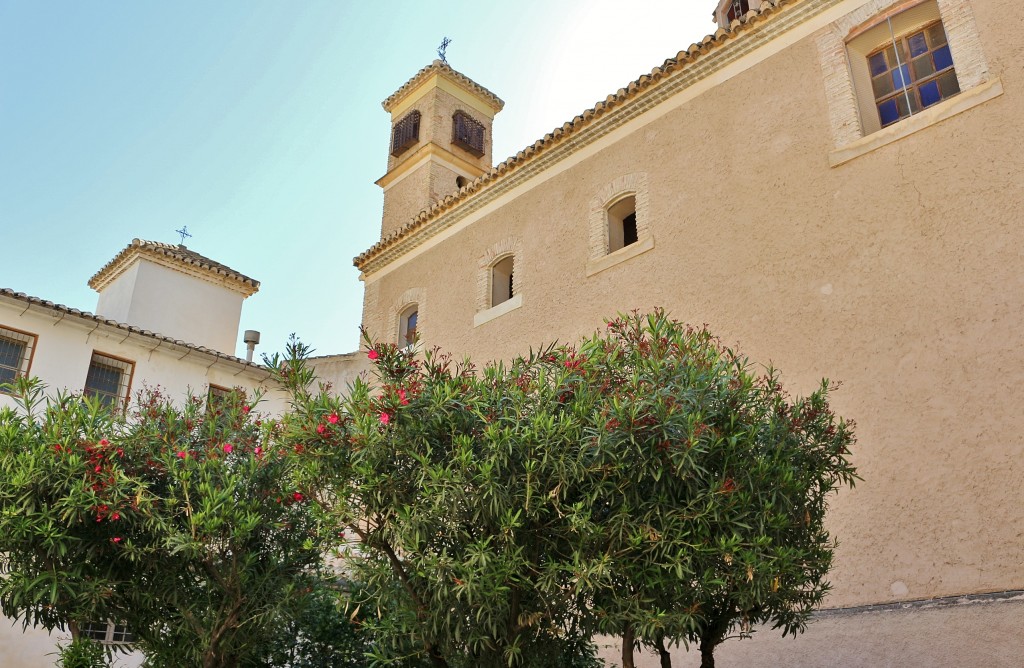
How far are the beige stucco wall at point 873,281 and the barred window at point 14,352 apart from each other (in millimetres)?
8856

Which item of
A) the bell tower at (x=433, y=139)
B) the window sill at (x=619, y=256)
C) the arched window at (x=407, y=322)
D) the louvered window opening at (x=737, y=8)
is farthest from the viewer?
the bell tower at (x=433, y=139)

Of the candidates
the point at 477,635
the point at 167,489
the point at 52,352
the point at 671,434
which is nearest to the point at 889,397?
the point at 671,434

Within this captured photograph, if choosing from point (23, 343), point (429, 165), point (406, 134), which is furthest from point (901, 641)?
point (406, 134)

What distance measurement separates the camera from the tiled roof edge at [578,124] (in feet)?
37.2

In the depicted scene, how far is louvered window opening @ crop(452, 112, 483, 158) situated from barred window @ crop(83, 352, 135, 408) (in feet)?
27.2

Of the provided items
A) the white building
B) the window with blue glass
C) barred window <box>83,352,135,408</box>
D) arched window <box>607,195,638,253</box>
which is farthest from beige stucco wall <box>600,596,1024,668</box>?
barred window <box>83,352,135,408</box>

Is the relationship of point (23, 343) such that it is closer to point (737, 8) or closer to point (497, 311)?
point (497, 311)

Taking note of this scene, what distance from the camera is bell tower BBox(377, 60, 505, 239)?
58.6ft

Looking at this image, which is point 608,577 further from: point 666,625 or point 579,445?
point 579,445

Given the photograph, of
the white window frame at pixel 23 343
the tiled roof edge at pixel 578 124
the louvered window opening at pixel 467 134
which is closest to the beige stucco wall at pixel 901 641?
the tiled roof edge at pixel 578 124

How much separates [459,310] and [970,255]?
27.0 feet

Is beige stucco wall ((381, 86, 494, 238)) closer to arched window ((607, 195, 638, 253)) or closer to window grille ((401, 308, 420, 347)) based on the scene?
window grille ((401, 308, 420, 347))

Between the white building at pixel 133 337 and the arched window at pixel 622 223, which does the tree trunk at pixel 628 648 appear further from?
the arched window at pixel 622 223

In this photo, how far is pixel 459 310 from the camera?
1454 centimetres
